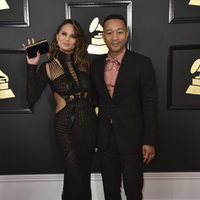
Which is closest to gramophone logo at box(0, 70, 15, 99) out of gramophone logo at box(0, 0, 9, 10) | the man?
gramophone logo at box(0, 0, 9, 10)

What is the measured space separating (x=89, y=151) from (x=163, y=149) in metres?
0.76

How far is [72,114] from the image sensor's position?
69.1 inches

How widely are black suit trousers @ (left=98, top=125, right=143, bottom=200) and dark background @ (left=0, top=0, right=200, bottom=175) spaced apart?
544mm

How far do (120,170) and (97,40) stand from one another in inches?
37.4

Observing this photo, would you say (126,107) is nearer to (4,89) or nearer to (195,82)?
(195,82)

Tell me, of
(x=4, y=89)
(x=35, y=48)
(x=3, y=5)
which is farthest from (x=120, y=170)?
(x=3, y=5)

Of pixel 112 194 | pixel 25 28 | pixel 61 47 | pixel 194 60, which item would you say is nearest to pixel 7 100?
pixel 25 28

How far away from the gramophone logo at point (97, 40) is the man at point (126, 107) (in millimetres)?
475

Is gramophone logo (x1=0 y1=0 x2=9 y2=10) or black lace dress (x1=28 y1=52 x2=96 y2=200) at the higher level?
gramophone logo (x1=0 y1=0 x2=9 y2=10)

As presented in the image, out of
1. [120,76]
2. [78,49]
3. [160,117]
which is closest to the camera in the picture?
[120,76]

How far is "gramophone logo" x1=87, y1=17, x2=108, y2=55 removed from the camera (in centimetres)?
219

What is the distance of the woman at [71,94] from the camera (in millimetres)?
1753

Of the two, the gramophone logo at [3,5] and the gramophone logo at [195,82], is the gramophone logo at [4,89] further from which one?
the gramophone logo at [195,82]

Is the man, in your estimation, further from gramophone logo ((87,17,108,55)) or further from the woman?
gramophone logo ((87,17,108,55))
